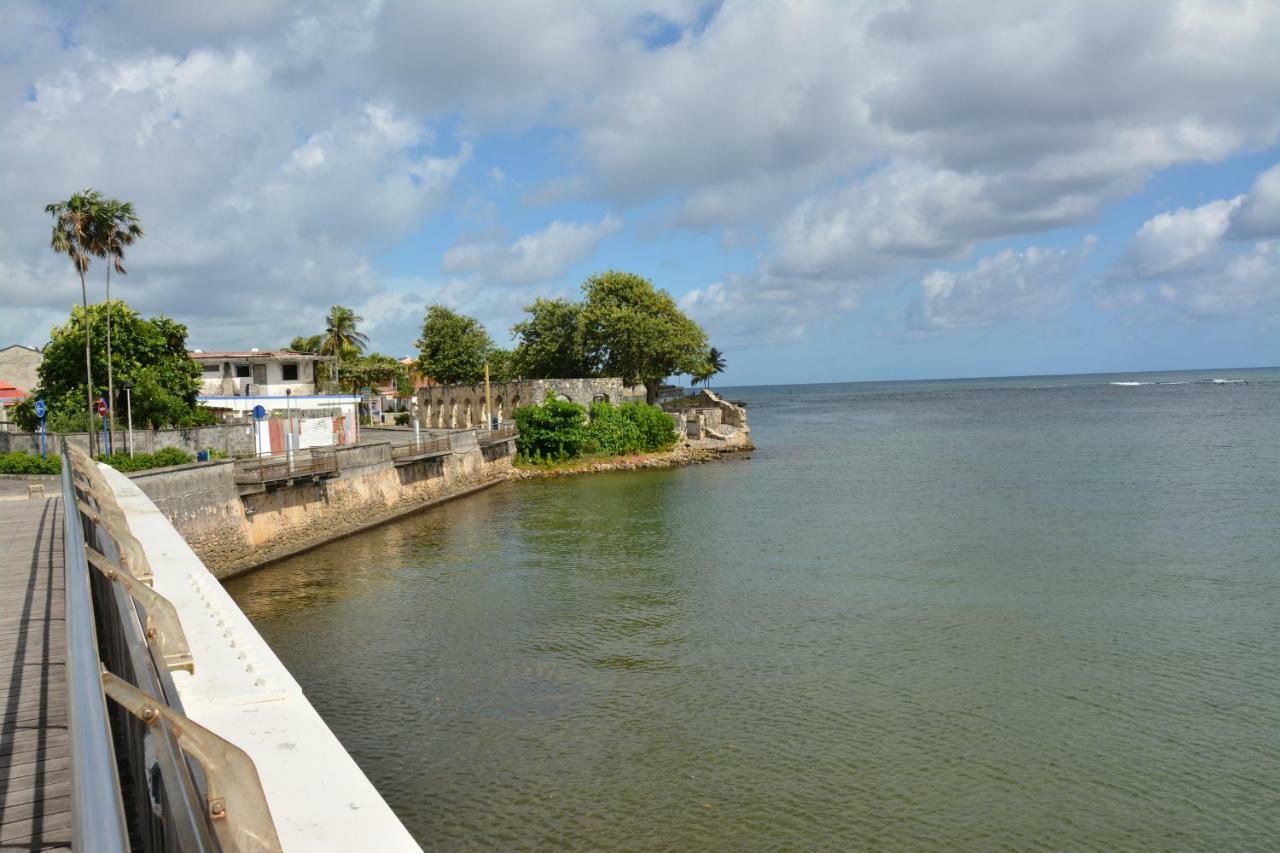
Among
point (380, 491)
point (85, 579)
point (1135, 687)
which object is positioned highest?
point (85, 579)

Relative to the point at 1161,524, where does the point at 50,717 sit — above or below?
above

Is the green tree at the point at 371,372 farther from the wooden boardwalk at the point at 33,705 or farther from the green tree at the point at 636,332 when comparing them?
the wooden boardwalk at the point at 33,705

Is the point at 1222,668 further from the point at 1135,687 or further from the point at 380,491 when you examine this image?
the point at 380,491

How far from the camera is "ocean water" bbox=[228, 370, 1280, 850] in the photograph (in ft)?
40.0

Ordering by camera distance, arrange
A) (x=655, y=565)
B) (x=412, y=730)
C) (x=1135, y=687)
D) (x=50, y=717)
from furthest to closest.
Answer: (x=655, y=565) → (x=1135, y=687) → (x=412, y=730) → (x=50, y=717)

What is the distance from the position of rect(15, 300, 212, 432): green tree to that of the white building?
1238 centimetres

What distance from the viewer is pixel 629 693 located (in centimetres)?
1636

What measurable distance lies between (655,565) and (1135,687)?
14219 mm

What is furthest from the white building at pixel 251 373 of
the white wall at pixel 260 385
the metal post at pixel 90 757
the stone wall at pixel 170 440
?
the metal post at pixel 90 757

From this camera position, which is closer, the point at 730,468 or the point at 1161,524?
the point at 1161,524

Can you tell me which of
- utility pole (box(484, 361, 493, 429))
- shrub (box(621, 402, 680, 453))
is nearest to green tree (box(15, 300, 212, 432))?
utility pole (box(484, 361, 493, 429))

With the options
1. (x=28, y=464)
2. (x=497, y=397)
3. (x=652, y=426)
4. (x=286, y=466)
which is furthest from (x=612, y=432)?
(x=28, y=464)

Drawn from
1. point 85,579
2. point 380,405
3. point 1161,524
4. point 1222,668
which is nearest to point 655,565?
point 1222,668

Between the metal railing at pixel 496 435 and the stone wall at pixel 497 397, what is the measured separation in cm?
546
